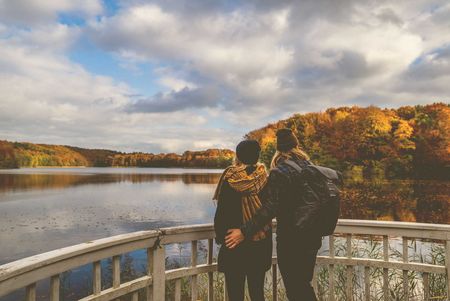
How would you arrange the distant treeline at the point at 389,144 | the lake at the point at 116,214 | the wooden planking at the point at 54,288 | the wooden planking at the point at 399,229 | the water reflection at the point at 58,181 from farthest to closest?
the water reflection at the point at 58,181 → the distant treeline at the point at 389,144 → the lake at the point at 116,214 → the wooden planking at the point at 399,229 → the wooden planking at the point at 54,288

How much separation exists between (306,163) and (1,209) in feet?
86.0

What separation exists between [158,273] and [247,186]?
922mm

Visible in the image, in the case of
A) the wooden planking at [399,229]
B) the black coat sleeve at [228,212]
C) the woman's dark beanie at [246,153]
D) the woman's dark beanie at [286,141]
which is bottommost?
the wooden planking at [399,229]

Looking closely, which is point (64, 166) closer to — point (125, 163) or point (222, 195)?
point (125, 163)

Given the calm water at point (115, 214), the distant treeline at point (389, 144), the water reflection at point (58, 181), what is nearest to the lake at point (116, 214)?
the calm water at point (115, 214)

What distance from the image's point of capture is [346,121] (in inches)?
1940

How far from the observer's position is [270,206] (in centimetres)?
269

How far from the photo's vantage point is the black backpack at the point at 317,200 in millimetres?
2635

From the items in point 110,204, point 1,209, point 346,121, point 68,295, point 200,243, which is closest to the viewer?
point 68,295

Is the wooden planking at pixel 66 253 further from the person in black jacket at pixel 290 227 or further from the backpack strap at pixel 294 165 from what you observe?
the backpack strap at pixel 294 165

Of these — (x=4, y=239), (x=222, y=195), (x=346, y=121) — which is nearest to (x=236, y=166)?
(x=222, y=195)

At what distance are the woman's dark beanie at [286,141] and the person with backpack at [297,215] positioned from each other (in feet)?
0.38

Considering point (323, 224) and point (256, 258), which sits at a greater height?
point (323, 224)

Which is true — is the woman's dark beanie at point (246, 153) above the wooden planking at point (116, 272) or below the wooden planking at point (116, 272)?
above
